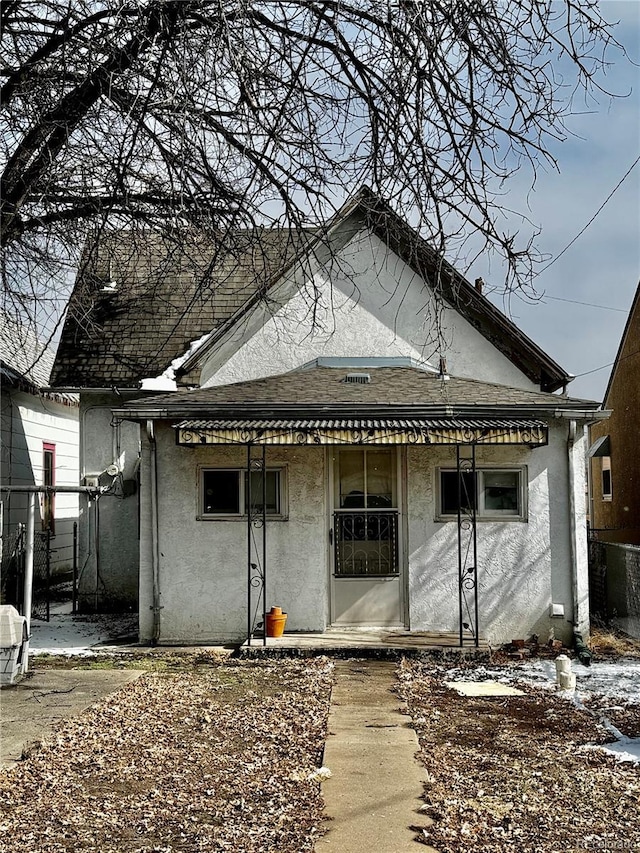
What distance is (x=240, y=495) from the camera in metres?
12.9

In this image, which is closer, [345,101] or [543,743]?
[345,101]

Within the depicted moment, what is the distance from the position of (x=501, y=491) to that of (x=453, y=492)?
0.70 metres

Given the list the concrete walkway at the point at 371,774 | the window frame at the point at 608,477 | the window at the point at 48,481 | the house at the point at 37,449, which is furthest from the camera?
the window frame at the point at 608,477

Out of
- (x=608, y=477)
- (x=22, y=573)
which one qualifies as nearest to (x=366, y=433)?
(x=22, y=573)

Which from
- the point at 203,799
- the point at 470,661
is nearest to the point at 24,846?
the point at 203,799

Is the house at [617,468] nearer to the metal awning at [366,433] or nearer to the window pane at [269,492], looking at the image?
the metal awning at [366,433]

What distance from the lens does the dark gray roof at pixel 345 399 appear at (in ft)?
39.9

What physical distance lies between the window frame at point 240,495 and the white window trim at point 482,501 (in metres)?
2.21

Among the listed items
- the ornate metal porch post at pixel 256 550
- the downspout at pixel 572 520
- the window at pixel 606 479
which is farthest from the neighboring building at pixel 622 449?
the ornate metal porch post at pixel 256 550

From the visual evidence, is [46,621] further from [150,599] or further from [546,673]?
[546,673]

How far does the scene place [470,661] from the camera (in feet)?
37.6

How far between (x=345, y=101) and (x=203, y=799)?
481cm

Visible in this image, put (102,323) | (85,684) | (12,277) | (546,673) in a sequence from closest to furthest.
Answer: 1. (12,277)
2. (85,684)
3. (546,673)
4. (102,323)

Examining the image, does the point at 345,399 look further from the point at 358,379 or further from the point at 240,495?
the point at 240,495
